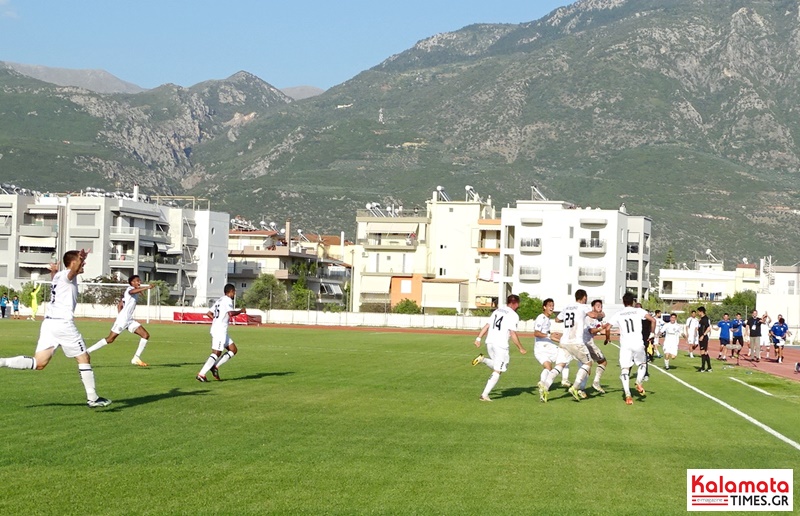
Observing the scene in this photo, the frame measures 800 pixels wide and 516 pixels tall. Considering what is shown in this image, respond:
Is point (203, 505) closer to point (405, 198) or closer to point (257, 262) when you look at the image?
point (257, 262)

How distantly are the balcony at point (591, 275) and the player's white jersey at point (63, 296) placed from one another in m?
93.6

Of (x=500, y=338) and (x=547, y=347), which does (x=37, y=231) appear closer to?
(x=547, y=347)

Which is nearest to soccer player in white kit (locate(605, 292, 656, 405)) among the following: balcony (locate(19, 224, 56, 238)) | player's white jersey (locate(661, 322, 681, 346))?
player's white jersey (locate(661, 322, 681, 346))

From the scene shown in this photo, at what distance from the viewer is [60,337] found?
49.9 feet

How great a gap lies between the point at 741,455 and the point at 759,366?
91.7 ft

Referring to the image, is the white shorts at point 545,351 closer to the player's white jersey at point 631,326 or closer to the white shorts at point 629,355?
the white shorts at point 629,355

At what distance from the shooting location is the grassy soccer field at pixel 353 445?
9.80 m

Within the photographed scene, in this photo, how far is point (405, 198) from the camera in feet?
647

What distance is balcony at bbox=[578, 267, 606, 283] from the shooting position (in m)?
106

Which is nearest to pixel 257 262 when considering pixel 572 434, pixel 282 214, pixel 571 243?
pixel 571 243

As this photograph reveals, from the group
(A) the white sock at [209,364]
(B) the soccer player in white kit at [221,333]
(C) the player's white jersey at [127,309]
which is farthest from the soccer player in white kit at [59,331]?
(C) the player's white jersey at [127,309]

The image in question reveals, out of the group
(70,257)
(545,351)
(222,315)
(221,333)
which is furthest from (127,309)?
(70,257)

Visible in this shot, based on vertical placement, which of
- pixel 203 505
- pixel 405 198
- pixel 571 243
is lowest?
pixel 203 505

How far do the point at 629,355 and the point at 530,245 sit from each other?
86.8 m
